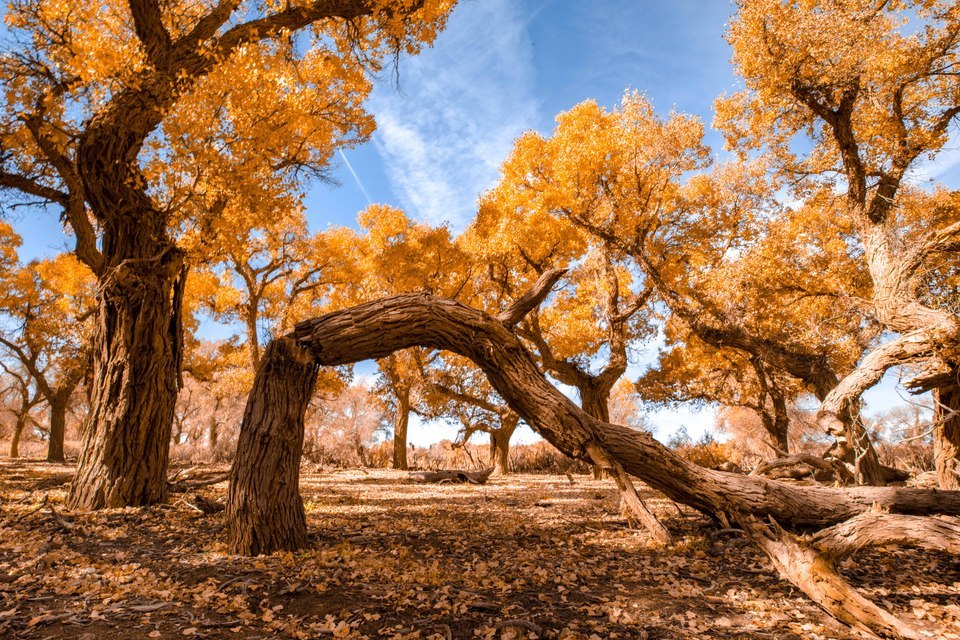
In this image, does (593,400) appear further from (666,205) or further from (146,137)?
(146,137)

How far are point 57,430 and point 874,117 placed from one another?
91.0ft

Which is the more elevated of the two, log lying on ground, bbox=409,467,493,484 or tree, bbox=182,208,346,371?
tree, bbox=182,208,346,371

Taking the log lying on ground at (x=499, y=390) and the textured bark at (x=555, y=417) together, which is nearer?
the log lying on ground at (x=499, y=390)

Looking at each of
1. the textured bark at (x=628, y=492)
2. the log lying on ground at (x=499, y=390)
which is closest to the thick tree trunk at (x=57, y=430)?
the log lying on ground at (x=499, y=390)

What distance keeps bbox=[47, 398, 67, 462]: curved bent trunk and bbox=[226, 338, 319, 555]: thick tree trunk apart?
19.9 m

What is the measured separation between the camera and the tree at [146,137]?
6.41m

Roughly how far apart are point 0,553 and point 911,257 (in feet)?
43.0

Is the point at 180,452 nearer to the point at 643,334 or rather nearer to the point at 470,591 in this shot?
the point at 643,334

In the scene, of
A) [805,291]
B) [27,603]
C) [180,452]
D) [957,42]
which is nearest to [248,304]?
[180,452]

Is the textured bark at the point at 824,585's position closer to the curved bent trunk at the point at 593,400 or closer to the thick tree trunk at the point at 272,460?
the thick tree trunk at the point at 272,460

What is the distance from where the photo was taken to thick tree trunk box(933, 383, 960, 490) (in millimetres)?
8945

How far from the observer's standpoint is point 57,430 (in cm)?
1925

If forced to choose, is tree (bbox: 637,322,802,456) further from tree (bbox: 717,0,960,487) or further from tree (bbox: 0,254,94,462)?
tree (bbox: 0,254,94,462)

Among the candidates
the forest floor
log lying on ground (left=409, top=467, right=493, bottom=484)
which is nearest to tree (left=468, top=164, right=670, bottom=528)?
log lying on ground (left=409, top=467, right=493, bottom=484)
